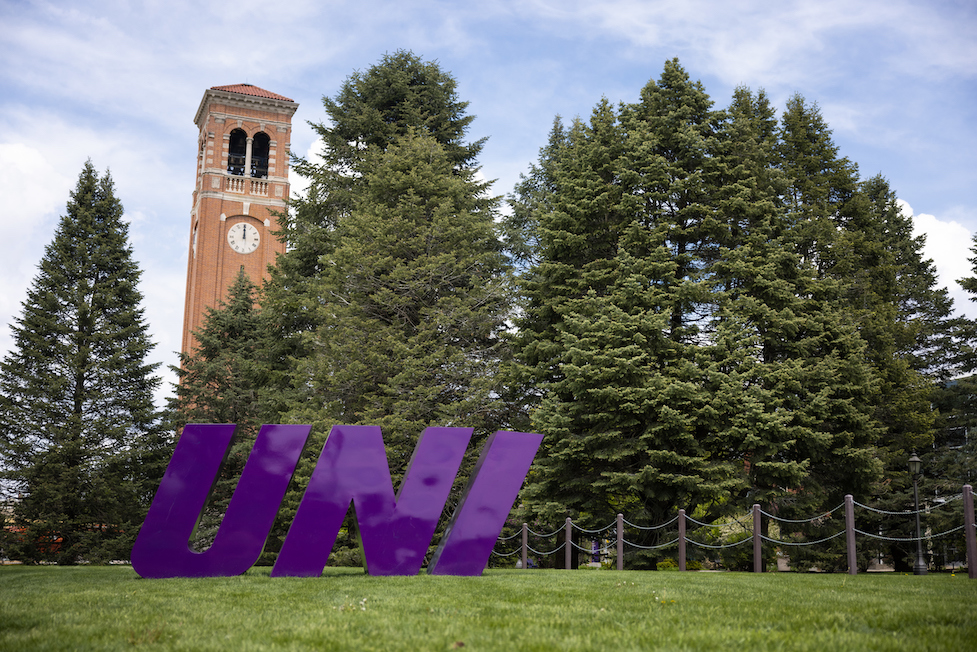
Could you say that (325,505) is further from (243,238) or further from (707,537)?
(243,238)

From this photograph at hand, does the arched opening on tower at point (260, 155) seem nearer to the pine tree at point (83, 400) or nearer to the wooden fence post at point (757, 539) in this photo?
the pine tree at point (83, 400)

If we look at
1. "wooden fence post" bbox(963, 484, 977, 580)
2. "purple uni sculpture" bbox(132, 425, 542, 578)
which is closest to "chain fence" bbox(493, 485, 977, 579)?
"purple uni sculpture" bbox(132, 425, 542, 578)

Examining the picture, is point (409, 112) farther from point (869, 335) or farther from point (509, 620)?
point (509, 620)

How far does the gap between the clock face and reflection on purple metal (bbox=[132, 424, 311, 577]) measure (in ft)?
179

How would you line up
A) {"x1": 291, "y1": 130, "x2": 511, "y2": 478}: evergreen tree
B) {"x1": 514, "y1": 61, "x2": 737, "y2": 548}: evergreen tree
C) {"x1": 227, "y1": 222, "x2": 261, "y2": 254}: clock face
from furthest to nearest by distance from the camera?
{"x1": 227, "y1": 222, "x2": 261, "y2": 254}: clock face
{"x1": 291, "y1": 130, "x2": 511, "y2": 478}: evergreen tree
{"x1": 514, "y1": 61, "x2": 737, "y2": 548}: evergreen tree

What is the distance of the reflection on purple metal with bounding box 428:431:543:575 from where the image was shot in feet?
42.5

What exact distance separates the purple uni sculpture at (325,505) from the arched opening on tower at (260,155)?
57.3 meters

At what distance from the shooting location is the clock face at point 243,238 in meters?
63.6

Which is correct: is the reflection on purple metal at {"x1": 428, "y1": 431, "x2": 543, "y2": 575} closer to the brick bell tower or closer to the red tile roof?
the brick bell tower

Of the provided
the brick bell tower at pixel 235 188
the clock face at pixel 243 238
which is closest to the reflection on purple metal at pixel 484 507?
the brick bell tower at pixel 235 188

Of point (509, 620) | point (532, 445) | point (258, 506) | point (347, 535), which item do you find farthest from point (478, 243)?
point (509, 620)

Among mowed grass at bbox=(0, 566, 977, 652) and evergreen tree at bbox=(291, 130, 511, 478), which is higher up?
evergreen tree at bbox=(291, 130, 511, 478)

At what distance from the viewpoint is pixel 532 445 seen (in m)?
13.7

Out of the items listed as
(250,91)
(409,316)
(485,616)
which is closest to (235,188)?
(250,91)
